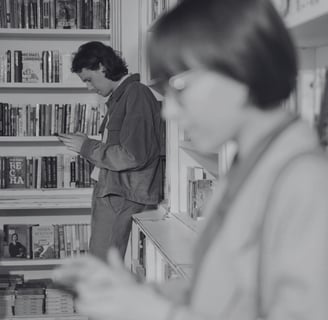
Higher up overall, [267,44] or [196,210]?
[267,44]

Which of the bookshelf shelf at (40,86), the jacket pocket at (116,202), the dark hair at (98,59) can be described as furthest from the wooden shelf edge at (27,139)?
the jacket pocket at (116,202)

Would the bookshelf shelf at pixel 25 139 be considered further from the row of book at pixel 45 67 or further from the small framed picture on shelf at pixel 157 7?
the small framed picture on shelf at pixel 157 7

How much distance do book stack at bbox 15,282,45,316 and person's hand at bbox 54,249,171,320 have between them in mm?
3250

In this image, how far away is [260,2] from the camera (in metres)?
0.68

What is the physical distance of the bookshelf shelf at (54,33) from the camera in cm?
382

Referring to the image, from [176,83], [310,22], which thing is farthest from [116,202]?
[176,83]

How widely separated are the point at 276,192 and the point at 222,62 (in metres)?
0.14

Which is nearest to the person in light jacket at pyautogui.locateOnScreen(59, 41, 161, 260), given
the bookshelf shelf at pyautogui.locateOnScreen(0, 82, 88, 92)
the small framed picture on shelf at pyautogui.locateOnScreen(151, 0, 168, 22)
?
the small framed picture on shelf at pyautogui.locateOnScreen(151, 0, 168, 22)

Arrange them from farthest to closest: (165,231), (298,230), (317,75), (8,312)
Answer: (8,312)
(165,231)
(317,75)
(298,230)

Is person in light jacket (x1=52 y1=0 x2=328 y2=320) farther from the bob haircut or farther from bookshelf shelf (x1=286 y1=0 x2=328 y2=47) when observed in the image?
bookshelf shelf (x1=286 y1=0 x2=328 y2=47)

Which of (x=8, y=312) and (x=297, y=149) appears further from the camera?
(x=8, y=312)

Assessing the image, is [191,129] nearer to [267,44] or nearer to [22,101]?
[267,44]

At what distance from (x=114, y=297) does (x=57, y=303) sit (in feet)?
10.9

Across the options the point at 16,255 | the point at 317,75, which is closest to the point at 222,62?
the point at 317,75
